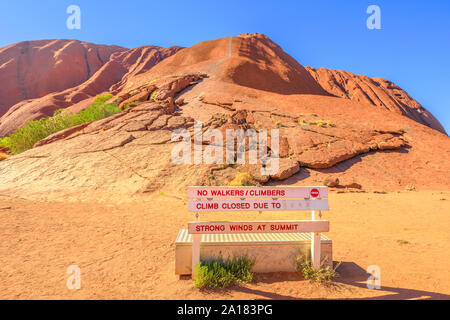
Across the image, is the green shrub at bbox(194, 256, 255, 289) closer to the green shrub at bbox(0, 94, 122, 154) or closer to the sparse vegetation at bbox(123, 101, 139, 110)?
the green shrub at bbox(0, 94, 122, 154)

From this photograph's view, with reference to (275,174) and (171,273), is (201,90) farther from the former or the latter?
(171,273)

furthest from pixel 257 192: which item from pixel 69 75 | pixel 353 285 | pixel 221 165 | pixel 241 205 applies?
pixel 69 75

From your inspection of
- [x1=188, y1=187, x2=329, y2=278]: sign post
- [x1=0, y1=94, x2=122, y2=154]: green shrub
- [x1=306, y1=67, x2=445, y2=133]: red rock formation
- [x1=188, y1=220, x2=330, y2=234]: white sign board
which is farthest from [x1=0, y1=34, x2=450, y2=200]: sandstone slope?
[x1=306, y1=67, x2=445, y2=133]: red rock formation

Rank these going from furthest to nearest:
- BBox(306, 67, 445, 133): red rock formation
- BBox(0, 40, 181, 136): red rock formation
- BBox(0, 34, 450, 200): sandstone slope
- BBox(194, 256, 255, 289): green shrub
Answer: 1. BBox(306, 67, 445, 133): red rock formation
2. BBox(0, 40, 181, 136): red rock formation
3. BBox(0, 34, 450, 200): sandstone slope
4. BBox(194, 256, 255, 289): green shrub

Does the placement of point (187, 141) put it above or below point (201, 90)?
below

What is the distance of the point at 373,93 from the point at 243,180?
243 feet

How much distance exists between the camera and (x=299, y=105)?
948 inches

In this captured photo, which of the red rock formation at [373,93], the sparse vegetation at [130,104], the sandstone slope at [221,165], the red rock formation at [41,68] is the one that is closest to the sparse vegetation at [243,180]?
the sandstone slope at [221,165]

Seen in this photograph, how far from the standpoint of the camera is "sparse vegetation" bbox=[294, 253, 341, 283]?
14.5 feet

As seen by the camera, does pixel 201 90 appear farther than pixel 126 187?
Yes

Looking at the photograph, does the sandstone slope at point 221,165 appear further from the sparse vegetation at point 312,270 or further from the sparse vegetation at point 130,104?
the sparse vegetation at point 312,270

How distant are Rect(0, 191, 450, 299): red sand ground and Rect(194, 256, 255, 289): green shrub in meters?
0.17

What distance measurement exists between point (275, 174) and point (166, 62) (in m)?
37.6
